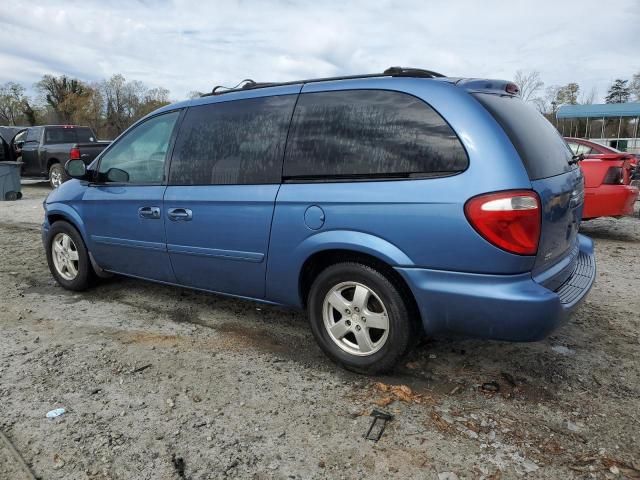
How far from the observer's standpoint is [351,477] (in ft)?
7.33

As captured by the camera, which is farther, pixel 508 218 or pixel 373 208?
pixel 373 208

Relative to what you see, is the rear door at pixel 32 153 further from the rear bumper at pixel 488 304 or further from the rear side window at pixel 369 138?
the rear bumper at pixel 488 304

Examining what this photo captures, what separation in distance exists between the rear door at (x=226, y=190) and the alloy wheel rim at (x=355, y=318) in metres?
0.56

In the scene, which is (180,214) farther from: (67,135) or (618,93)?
(618,93)

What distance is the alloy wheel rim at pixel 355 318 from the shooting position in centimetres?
300

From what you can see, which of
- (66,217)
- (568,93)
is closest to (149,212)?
(66,217)

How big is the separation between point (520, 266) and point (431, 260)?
0.44 metres

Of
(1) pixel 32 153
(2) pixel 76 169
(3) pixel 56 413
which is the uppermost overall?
(1) pixel 32 153

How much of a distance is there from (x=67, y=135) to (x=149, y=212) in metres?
12.5

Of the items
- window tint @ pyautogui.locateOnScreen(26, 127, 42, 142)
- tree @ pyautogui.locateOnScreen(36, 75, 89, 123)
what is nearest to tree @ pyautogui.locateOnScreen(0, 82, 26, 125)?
tree @ pyautogui.locateOnScreen(36, 75, 89, 123)

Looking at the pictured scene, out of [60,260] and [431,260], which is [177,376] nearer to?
[431,260]

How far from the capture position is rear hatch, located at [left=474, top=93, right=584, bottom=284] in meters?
2.67

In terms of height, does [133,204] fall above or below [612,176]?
below

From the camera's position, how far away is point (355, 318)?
3.07 m
